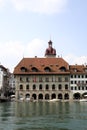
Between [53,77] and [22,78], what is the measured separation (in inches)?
427

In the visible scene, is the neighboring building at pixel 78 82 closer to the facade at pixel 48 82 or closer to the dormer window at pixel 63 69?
the facade at pixel 48 82

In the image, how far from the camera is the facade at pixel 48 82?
128125 millimetres

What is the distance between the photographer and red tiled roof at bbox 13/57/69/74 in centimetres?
12850

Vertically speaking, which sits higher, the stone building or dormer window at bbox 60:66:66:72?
dormer window at bbox 60:66:66:72

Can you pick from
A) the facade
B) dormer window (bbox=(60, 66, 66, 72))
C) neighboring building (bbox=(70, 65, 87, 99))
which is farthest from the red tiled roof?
neighboring building (bbox=(70, 65, 87, 99))

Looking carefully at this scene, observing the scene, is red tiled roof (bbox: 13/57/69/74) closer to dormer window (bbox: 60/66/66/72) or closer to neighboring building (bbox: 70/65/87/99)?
dormer window (bbox: 60/66/66/72)

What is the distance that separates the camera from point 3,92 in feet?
500

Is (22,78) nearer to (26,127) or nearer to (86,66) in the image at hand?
(86,66)

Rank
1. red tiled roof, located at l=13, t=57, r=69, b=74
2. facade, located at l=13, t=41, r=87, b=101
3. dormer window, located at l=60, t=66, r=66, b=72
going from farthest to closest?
dormer window, located at l=60, t=66, r=66, b=72 → red tiled roof, located at l=13, t=57, r=69, b=74 → facade, located at l=13, t=41, r=87, b=101

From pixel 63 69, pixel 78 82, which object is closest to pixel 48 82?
pixel 63 69

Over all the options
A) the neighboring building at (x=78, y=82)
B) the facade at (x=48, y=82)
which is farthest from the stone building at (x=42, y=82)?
the neighboring building at (x=78, y=82)

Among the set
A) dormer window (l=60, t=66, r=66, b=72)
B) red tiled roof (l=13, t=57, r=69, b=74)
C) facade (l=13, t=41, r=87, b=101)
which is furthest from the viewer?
dormer window (l=60, t=66, r=66, b=72)

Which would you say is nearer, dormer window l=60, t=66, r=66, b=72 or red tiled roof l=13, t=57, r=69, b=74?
red tiled roof l=13, t=57, r=69, b=74

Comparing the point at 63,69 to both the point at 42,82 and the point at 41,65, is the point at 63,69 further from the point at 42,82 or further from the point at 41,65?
the point at 42,82
